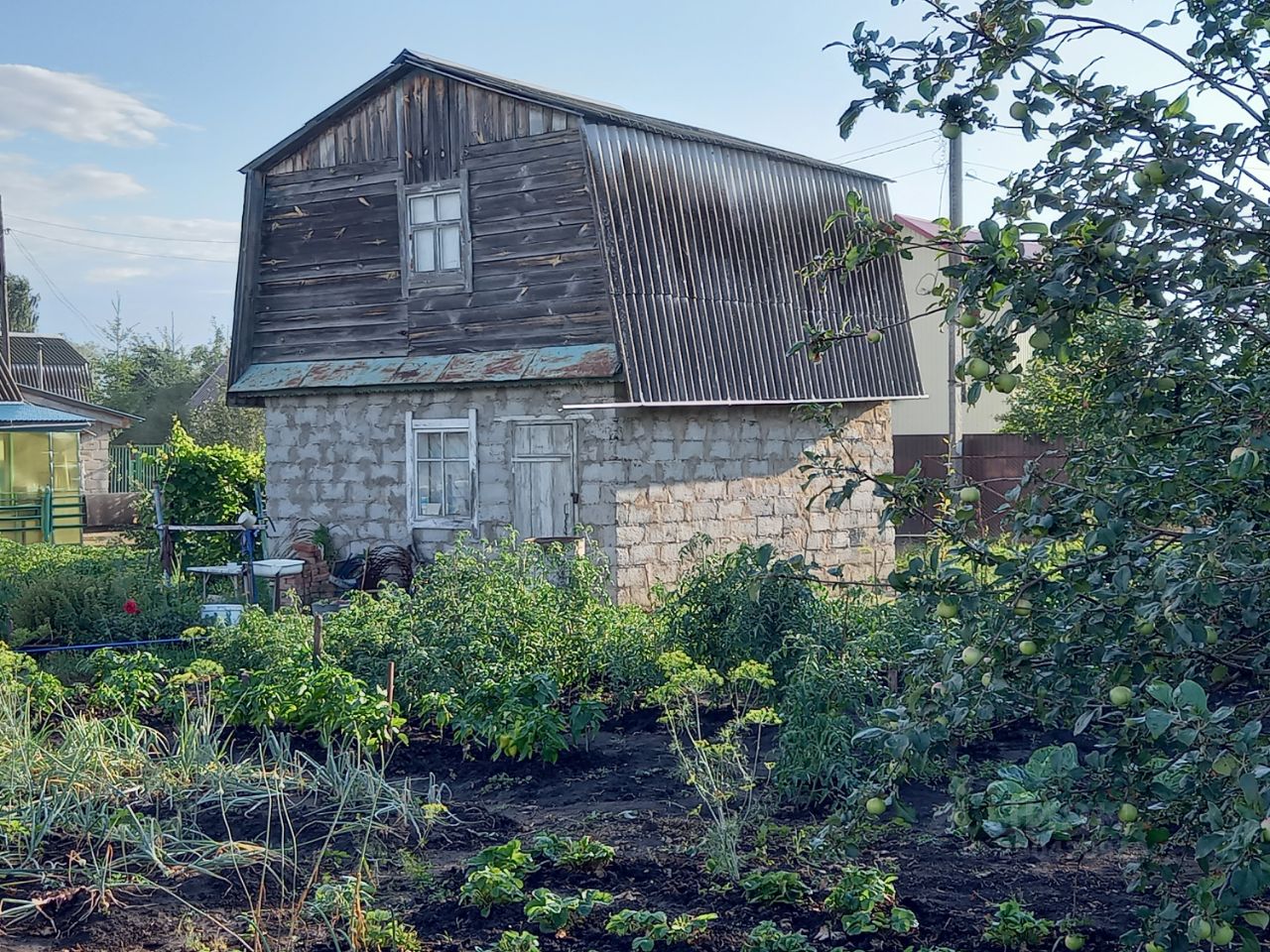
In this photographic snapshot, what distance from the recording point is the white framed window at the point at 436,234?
14.5 meters

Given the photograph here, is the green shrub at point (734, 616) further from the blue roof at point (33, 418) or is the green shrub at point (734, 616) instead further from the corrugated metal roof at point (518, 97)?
the blue roof at point (33, 418)

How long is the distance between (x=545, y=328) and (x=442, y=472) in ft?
7.17

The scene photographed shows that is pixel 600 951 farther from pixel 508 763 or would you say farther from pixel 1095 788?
pixel 508 763

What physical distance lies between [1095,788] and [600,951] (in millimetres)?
2208

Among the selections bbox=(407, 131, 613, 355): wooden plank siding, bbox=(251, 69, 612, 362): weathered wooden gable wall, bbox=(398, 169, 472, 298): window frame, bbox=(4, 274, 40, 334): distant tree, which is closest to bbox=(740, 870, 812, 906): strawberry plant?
bbox=(407, 131, 613, 355): wooden plank siding

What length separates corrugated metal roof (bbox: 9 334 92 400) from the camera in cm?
4394

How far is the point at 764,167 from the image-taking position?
15.4 metres

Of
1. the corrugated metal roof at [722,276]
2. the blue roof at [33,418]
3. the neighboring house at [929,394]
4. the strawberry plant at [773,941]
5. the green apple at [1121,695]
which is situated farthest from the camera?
the neighboring house at [929,394]

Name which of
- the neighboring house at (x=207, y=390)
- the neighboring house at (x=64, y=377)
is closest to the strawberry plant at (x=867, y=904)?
the neighboring house at (x=64, y=377)

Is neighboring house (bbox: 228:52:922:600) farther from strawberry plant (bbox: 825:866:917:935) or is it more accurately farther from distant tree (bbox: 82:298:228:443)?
distant tree (bbox: 82:298:228:443)

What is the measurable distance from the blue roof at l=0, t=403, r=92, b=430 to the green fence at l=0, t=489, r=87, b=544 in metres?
1.79

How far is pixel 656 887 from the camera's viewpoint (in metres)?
5.02

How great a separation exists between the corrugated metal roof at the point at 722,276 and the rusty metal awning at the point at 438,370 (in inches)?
20.6

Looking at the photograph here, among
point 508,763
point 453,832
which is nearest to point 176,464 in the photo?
point 508,763
